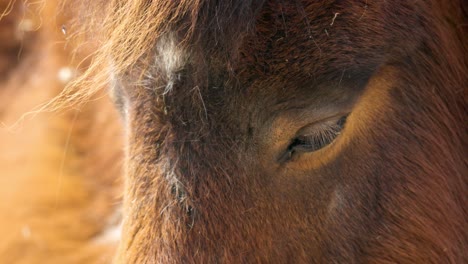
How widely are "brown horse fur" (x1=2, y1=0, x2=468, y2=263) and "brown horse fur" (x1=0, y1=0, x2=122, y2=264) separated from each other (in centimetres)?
183

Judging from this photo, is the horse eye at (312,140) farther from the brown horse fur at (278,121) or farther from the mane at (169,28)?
the mane at (169,28)

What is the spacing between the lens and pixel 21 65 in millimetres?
3904

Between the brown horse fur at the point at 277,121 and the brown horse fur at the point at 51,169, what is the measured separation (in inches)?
72.4

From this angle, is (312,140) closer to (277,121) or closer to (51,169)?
(277,121)

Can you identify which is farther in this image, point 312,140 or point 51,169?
point 51,169

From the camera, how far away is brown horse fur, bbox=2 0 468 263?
1.47 metres

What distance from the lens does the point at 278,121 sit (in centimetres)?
151

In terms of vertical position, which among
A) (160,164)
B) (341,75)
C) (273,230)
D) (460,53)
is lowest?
(460,53)

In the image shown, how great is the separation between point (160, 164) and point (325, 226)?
42cm

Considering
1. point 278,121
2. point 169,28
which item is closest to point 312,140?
point 278,121

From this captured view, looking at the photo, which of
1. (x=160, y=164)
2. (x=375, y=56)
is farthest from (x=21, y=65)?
(x=375, y=56)

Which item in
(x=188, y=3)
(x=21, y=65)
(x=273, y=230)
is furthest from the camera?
(x=21, y=65)

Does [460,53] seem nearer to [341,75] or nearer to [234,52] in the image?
[341,75]

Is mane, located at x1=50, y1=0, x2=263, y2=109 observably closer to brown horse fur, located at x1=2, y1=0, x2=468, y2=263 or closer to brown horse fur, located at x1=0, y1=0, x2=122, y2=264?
brown horse fur, located at x1=2, y1=0, x2=468, y2=263
